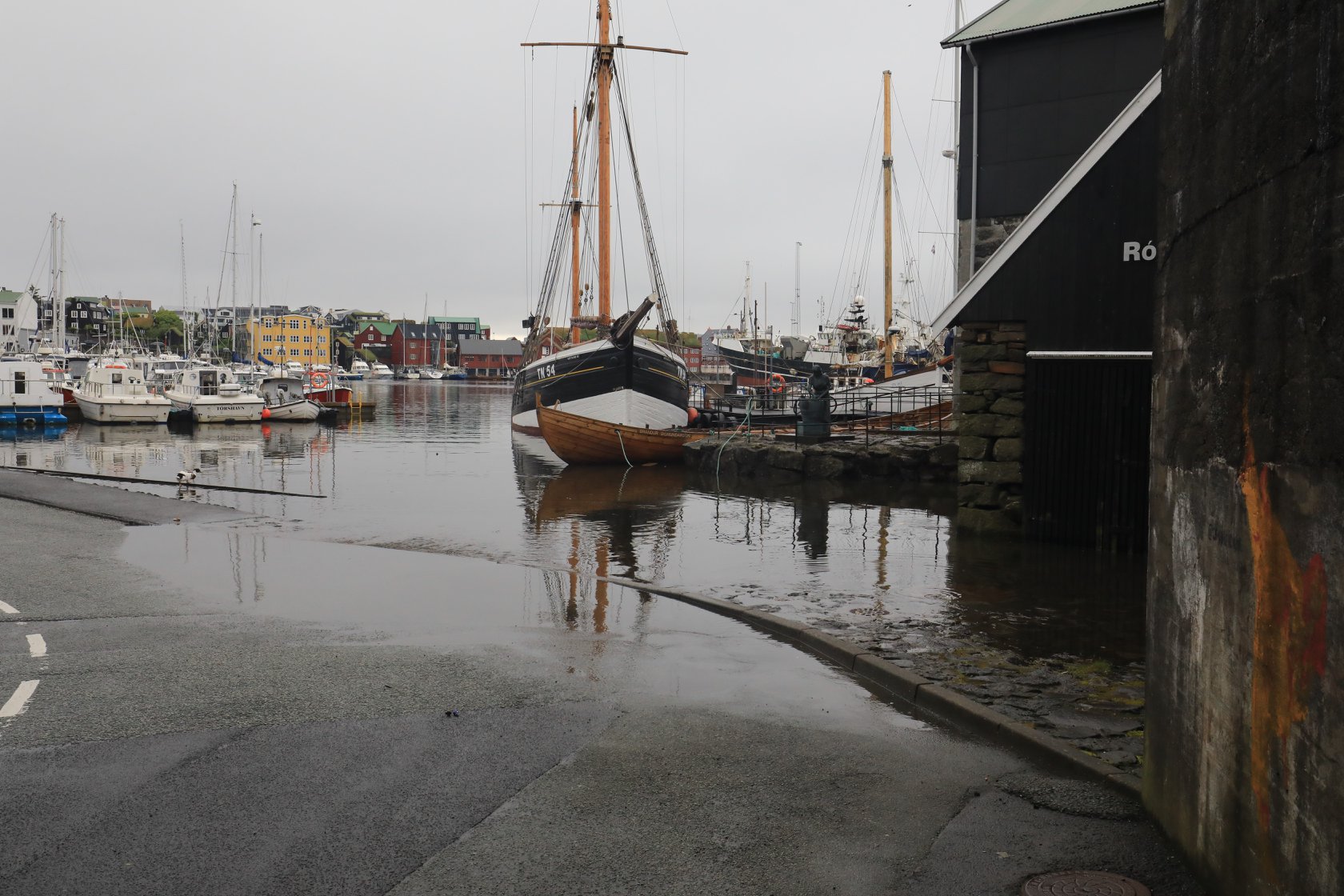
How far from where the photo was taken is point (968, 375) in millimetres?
14391

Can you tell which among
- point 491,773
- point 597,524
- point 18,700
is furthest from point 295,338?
point 491,773

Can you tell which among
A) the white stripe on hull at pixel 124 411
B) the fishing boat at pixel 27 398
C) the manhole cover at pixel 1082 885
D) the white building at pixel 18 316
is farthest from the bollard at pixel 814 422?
the white building at pixel 18 316

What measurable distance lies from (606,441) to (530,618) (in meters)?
20.5

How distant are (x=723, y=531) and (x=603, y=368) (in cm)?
1779

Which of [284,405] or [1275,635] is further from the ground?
[284,405]

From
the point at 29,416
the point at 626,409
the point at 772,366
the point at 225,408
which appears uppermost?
the point at 772,366

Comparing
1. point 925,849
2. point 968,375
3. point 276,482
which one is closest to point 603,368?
point 276,482

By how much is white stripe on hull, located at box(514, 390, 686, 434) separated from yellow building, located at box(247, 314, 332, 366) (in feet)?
387

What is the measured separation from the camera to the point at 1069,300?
1363cm

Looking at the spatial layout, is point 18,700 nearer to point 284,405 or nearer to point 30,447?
point 30,447

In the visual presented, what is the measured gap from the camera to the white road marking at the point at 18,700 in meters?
6.75

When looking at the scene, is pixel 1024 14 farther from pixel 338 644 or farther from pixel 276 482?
pixel 276 482

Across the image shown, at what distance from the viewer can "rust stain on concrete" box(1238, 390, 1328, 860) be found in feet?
11.1

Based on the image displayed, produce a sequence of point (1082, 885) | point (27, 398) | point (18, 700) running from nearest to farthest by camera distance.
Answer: point (1082, 885), point (18, 700), point (27, 398)
